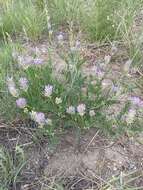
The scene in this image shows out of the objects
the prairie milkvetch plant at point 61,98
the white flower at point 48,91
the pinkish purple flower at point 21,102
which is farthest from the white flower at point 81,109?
the pinkish purple flower at point 21,102

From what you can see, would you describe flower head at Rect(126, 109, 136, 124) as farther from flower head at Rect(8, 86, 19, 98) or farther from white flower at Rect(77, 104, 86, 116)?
flower head at Rect(8, 86, 19, 98)

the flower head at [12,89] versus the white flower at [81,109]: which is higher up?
the flower head at [12,89]

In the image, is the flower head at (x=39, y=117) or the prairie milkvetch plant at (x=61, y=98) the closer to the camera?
the flower head at (x=39, y=117)

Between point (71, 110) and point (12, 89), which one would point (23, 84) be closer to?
point (12, 89)

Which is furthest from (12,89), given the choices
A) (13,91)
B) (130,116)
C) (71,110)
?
(130,116)

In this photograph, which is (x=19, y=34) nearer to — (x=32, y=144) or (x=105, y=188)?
(x=32, y=144)

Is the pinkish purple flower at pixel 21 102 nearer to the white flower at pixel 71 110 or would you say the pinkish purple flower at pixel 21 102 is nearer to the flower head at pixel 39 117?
the flower head at pixel 39 117

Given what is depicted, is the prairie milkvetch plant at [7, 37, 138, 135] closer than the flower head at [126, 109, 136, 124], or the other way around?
the flower head at [126, 109, 136, 124]

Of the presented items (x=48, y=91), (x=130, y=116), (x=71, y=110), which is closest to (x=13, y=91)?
(x=48, y=91)

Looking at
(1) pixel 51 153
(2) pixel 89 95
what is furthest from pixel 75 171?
(2) pixel 89 95

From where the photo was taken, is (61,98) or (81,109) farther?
(61,98)

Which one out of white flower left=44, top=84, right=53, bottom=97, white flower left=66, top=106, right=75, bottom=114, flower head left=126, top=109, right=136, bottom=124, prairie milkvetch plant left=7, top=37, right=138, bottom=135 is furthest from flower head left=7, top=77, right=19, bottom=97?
flower head left=126, top=109, right=136, bottom=124

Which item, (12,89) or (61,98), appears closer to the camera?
(12,89)

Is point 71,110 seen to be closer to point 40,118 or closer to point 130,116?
point 40,118
